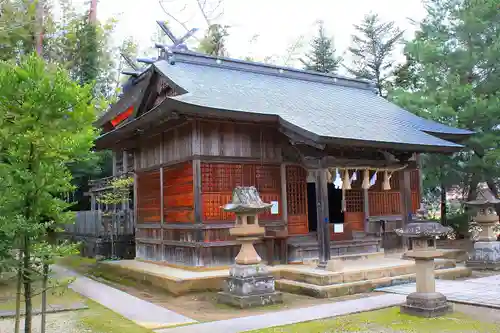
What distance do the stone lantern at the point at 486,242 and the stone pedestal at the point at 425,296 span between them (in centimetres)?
585

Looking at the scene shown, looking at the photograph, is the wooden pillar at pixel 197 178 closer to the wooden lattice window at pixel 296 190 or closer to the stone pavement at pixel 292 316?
the wooden lattice window at pixel 296 190

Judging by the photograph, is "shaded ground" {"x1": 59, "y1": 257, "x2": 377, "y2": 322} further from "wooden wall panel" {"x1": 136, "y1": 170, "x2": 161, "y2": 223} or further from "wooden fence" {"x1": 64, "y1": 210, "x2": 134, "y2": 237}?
"wooden fence" {"x1": 64, "y1": 210, "x2": 134, "y2": 237}

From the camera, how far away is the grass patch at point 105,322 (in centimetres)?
735

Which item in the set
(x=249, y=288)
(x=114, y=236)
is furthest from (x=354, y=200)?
(x=114, y=236)

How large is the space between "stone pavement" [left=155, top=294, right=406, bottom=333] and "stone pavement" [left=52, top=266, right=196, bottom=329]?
548mm

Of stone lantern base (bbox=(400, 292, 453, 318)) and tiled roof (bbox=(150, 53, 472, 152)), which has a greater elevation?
tiled roof (bbox=(150, 53, 472, 152))

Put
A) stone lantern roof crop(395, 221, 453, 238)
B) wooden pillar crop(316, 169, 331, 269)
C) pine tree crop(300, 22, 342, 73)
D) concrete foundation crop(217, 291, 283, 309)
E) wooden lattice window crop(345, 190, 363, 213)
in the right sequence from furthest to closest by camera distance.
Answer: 1. pine tree crop(300, 22, 342, 73)
2. wooden lattice window crop(345, 190, 363, 213)
3. wooden pillar crop(316, 169, 331, 269)
4. concrete foundation crop(217, 291, 283, 309)
5. stone lantern roof crop(395, 221, 453, 238)

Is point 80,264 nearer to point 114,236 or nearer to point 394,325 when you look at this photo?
point 114,236

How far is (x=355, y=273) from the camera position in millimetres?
10523

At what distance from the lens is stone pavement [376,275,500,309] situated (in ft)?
28.6

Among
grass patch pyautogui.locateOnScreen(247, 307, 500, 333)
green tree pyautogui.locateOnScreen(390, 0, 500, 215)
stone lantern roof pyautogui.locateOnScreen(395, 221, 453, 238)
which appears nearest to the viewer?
grass patch pyautogui.locateOnScreen(247, 307, 500, 333)

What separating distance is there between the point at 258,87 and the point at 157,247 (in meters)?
5.69

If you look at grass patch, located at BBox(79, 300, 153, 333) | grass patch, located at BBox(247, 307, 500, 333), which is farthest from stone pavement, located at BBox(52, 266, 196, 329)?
grass patch, located at BBox(247, 307, 500, 333)

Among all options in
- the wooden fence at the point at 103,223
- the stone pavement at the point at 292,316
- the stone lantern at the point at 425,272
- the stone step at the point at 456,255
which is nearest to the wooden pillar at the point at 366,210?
the stone step at the point at 456,255
